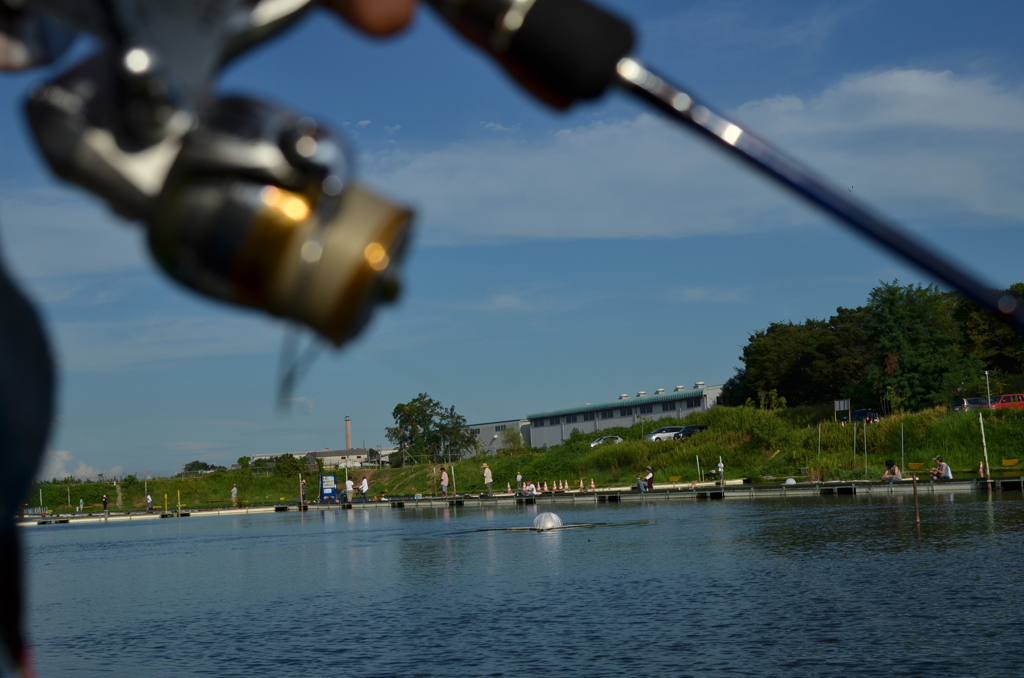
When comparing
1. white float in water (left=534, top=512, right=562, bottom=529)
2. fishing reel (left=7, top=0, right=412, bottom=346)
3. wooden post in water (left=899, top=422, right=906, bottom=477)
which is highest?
fishing reel (left=7, top=0, right=412, bottom=346)

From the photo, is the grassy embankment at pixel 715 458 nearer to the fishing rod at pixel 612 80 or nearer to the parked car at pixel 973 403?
the parked car at pixel 973 403

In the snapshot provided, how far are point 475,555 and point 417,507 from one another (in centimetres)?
2930

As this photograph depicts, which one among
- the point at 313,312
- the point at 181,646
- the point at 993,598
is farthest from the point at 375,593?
the point at 313,312

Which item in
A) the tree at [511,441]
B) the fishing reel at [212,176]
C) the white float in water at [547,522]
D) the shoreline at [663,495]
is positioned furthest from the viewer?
the tree at [511,441]

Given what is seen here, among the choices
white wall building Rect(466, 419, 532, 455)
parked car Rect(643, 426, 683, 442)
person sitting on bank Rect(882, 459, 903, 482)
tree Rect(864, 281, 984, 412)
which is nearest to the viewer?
person sitting on bank Rect(882, 459, 903, 482)

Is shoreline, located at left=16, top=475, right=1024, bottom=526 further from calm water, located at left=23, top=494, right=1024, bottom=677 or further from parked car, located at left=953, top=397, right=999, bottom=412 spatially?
parked car, located at left=953, top=397, right=999, bottom=412

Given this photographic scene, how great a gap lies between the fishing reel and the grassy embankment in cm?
4291

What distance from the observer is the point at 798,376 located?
3275 inches

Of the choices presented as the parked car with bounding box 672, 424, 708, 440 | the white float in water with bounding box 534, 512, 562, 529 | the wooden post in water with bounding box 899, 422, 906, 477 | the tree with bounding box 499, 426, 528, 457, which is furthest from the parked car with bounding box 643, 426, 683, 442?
the white float in water with bounding box 534, 512, 562, 529

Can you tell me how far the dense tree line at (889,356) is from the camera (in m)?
59.2

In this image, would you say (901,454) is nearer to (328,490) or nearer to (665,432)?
(665,432)

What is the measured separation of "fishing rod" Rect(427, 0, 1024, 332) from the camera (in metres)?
1.19

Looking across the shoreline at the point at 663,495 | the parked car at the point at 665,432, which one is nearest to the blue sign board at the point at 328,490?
the shoreline at the point at 663,495

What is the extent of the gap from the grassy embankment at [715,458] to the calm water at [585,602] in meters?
13.4
